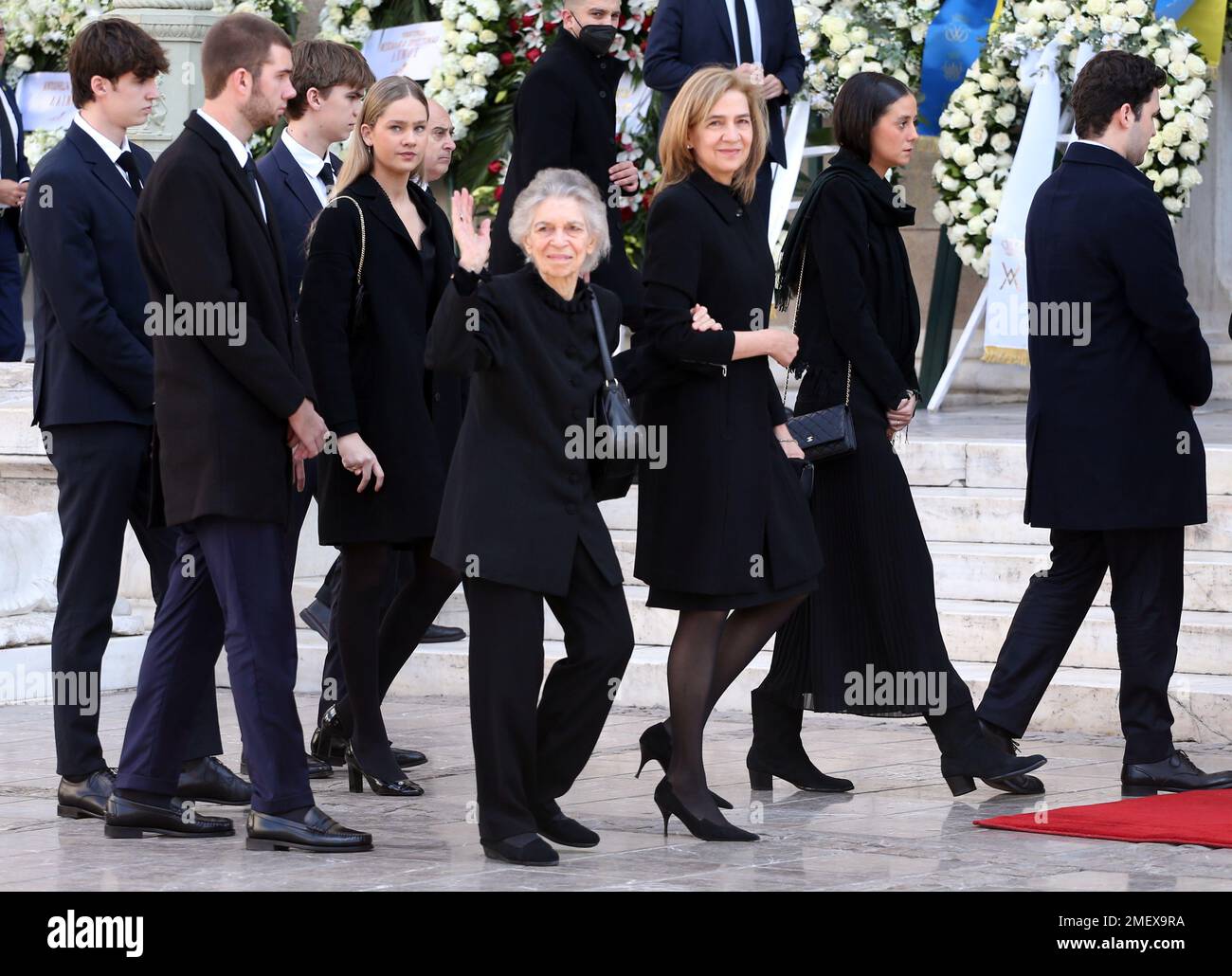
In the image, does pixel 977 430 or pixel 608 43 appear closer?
pixel 608 43

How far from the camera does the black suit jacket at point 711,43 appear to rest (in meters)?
8.91

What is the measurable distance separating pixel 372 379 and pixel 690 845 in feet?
5.55

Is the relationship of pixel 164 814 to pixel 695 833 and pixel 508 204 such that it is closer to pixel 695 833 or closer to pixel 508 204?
pixel 695 833

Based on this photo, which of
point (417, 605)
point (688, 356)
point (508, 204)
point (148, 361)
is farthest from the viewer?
point (508, 204)

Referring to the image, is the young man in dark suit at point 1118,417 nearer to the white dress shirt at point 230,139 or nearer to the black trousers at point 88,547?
the white dress shirt at point 230,139

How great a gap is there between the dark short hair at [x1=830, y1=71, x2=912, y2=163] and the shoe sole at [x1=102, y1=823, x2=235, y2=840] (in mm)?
2615

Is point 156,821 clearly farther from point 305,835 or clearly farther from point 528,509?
point 528,509

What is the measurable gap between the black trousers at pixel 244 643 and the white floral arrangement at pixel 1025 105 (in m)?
5.70

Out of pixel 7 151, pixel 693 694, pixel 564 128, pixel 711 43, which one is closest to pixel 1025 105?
pixel 711 43

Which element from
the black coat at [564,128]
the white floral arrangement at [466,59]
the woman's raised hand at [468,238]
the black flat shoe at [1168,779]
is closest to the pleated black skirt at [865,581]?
the black flat shoe at [1168,779]

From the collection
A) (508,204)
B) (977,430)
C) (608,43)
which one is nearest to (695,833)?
(508,204)
